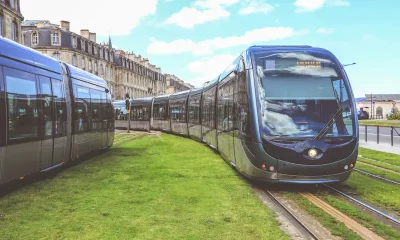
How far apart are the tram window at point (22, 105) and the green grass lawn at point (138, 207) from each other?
123cm

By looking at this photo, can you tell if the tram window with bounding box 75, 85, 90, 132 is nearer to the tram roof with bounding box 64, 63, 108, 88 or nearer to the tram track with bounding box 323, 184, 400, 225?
the tram roof with bounding box 64, 63, 108, 88

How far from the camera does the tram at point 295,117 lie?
875cm

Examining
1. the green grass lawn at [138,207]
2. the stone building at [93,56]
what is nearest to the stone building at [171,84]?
the stone building at [93,56]

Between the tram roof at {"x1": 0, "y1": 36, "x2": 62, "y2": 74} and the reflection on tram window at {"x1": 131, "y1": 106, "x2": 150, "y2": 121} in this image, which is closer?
the tram roof at {"x1": 0, "y1": 36, "x2": 62, "y2": 74}

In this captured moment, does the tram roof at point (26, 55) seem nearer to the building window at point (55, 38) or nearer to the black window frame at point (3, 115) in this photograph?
the black window frame at point (3, 115)

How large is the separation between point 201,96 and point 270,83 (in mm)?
12839

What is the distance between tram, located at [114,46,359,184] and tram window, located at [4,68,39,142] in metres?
4.61

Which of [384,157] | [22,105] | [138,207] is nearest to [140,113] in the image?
[384,157]

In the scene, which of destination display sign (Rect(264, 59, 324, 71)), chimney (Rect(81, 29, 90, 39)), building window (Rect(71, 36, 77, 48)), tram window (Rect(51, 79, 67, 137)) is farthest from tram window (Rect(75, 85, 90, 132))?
chimney (Rect(81, 29, 90, 39))

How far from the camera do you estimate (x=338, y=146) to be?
8.82 metres

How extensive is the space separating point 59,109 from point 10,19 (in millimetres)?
31611

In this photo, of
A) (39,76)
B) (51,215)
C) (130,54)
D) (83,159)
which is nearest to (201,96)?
(83,159)

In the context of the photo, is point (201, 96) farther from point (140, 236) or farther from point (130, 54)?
point (130, 54)

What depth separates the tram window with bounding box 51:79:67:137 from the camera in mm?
10781
